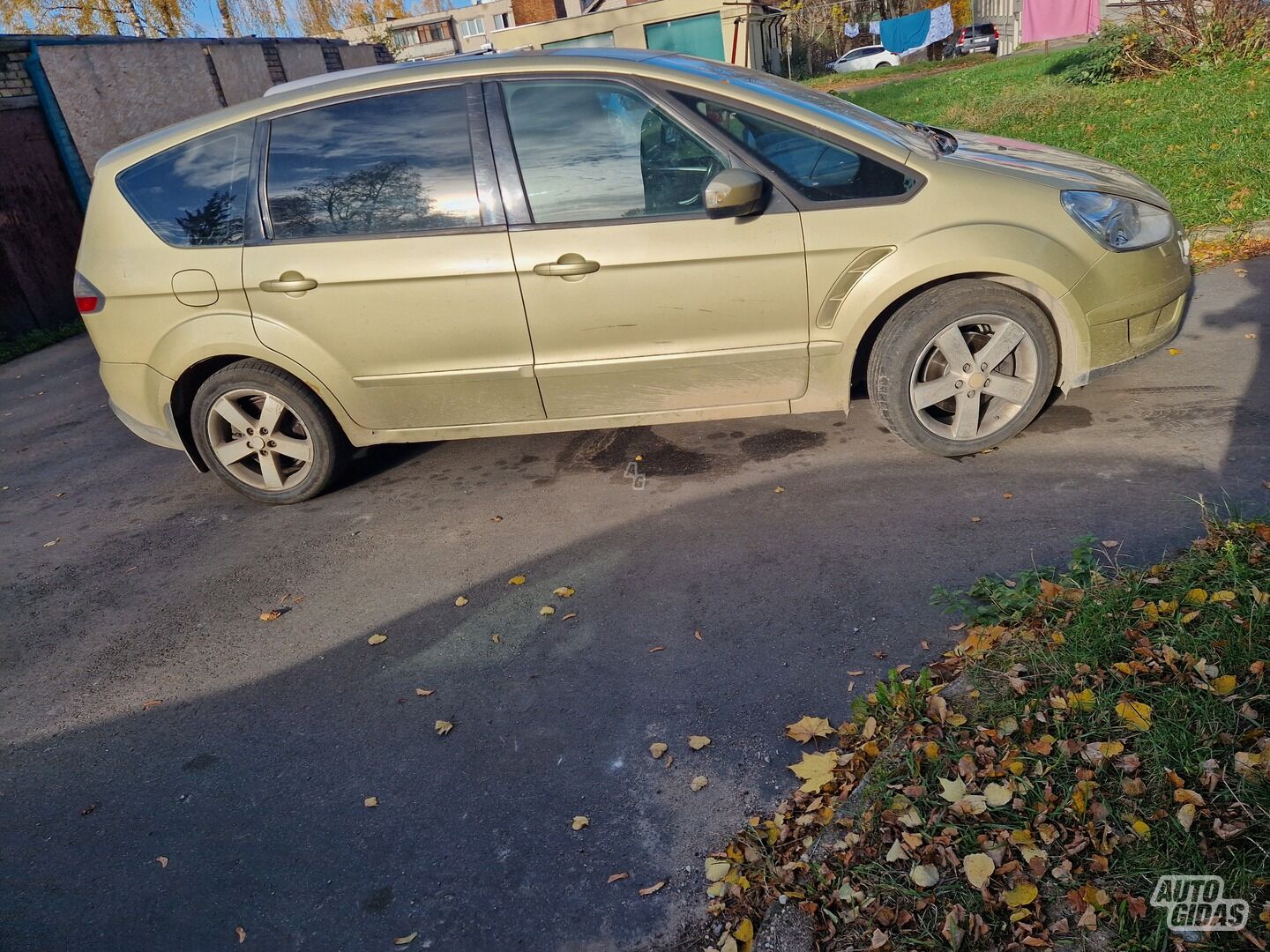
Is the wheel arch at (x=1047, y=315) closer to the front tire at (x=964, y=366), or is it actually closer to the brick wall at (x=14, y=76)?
the front tire at (x=964, y=366)

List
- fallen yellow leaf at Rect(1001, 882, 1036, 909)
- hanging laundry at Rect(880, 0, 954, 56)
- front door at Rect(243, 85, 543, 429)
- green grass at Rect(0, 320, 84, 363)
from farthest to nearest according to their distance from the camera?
hanging laundry at Rect(880, 0, 954, 56)
green grass at Rect(0, 320, 84, 363)
front door at Rect(243, 85, 543, 429)
fallen yellow leaf at Rect(1001, 882, 1036, 909)

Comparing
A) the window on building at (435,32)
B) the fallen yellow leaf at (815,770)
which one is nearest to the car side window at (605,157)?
the fallen yellow leaf at (815,770)

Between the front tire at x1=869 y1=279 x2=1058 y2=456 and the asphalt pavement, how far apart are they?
0.18 metres

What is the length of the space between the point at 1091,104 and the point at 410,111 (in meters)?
11.0

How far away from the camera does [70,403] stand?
754 centimetres

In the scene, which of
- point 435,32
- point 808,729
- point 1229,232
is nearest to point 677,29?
point 1229,232

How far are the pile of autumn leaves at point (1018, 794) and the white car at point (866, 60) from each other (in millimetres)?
39979

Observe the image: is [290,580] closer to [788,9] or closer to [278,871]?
[278,871]

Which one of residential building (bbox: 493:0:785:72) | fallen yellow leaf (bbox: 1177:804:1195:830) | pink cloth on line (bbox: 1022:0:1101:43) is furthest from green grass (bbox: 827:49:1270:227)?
residential building (bbox: 493:0:785:72)

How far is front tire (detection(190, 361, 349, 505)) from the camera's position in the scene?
4.51m

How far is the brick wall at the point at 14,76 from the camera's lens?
10.6 metres

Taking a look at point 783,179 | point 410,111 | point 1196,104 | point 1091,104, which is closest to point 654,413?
point 783,179

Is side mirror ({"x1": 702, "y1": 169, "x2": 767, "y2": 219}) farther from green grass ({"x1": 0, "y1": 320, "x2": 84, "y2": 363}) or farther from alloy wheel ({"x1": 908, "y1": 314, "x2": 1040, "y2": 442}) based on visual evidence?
green grass ({"x1": 0, "y1": 320, "x2": 84, "y2": 363})

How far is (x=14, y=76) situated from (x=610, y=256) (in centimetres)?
1082
